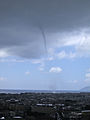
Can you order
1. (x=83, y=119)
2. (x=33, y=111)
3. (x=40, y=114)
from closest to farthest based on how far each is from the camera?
1. (x=83, y=119)
2. (x=40, y=114)
3. (x=33, y=111)

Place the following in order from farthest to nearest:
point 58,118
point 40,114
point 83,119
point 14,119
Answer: point 40,114, point 58,118, point 83,119, point 14,119

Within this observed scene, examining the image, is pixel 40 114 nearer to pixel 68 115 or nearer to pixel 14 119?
pixel 68 115

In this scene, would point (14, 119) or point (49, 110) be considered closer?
point (14, 119)

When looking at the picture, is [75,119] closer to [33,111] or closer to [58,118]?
[58,118]

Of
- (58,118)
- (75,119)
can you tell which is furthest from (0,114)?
(75,119)

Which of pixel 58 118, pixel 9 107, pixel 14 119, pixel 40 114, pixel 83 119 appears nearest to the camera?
pixel 14 119

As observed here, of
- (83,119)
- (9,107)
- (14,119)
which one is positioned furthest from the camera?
(9,107)

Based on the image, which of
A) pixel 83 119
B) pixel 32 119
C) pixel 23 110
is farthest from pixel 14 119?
pixel 23 110

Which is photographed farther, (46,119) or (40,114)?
(40,114)
